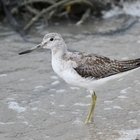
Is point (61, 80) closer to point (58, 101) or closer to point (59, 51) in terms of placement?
point (58, 101)

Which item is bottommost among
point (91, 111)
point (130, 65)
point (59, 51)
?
point (91, 111)

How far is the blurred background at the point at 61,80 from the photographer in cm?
605

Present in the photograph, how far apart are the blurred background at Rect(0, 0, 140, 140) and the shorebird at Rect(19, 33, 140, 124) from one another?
404 millimetres

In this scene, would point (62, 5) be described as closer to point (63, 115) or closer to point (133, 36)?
point (133, 36)

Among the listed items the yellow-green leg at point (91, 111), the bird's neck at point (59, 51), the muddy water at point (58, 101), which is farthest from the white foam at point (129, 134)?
the bird's neck at point (59, 51)

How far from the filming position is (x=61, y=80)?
24.7 ft

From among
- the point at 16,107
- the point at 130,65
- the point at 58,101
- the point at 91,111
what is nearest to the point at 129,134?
the point at 91,111

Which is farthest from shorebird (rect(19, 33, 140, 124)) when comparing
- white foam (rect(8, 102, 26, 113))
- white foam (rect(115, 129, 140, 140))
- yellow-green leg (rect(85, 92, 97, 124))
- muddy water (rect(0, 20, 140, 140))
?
white foam (rect(8, 102, 26, 113))

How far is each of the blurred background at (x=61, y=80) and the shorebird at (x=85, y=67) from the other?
404 mm

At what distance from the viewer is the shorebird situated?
237 inches

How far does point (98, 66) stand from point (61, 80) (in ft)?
4.89

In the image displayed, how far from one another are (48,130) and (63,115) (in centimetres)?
47

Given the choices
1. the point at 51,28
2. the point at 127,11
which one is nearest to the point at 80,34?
the point at 51,28

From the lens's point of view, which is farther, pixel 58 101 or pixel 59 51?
A: pixel 58 101
